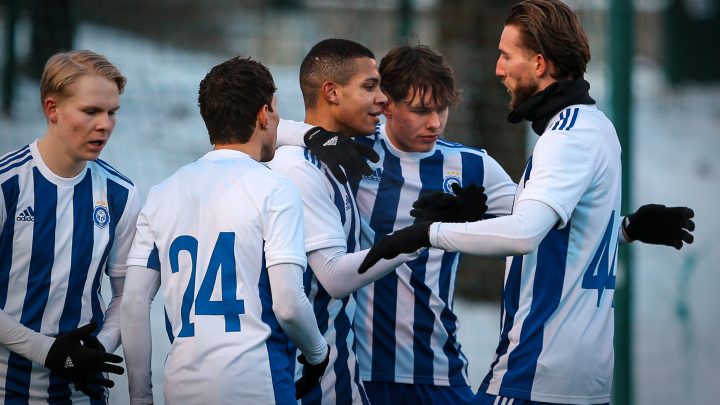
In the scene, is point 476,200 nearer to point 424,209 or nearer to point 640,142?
point 424,209

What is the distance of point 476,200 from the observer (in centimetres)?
348

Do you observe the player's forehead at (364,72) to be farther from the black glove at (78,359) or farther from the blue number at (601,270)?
the black glove at (78,359)

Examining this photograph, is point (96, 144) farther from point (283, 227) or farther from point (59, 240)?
point (283, 227)

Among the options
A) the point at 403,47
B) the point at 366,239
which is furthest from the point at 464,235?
the point at 403,47

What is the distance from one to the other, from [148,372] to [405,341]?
3.58ft

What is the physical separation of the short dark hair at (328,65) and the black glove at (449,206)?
70cm

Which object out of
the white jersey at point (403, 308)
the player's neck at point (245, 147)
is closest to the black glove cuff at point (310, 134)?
the white jersey at point (403, 308)

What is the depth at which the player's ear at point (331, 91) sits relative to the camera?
12.8 feet

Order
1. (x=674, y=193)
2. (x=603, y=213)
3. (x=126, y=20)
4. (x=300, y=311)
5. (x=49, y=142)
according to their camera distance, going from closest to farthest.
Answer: (x=300, y=311), (x=603, y=213), (x=49, y=142), (x=126, y=20), (x=674, y=193)

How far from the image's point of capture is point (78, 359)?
3412 millimetres

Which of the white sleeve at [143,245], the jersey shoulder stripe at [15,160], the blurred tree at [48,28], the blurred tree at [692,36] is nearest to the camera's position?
the white sleeve at [143,245]

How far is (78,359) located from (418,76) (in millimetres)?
1633

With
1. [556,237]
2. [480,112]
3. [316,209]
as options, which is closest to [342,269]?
[316,209]

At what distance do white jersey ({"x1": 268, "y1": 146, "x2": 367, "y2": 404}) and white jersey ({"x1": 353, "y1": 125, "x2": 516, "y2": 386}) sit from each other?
0.19 metres
